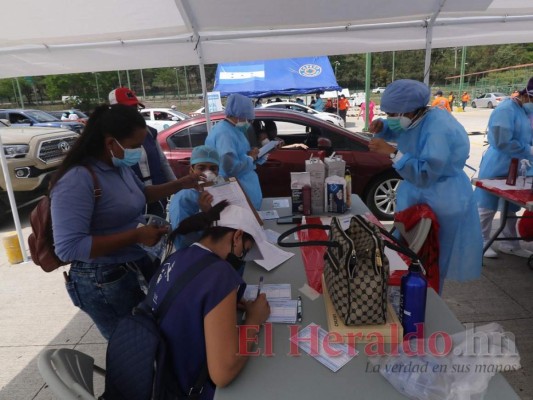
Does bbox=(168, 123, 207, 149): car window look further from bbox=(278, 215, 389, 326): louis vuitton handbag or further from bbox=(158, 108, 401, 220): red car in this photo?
bbox=(278, 215, 389, 326): louis vuitton handbag

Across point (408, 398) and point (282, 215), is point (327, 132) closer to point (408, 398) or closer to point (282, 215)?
point (282, 215)

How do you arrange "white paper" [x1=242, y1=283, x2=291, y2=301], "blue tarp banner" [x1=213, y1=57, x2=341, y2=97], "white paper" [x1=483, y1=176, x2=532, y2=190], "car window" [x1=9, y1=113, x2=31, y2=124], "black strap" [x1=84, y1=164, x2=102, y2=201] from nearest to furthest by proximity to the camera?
"black strap" [x1=84, y1=164, x2=102, y2=201] → "white paper" [x1=242, y1=283, x2=291, y2=301] → "white paper" [x1=483, y1=176, x2=532, y2=190] → "blue tarp banner" [x1=213, y1=57, x2=341, y2=97] → "car window" [x1=9, y1=113, x2=31, y2=124]

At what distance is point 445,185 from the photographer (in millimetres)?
2297

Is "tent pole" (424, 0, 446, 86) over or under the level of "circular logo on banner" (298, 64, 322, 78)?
under

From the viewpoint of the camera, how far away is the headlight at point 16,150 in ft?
18.5

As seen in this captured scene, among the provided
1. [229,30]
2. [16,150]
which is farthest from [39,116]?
[229,30]

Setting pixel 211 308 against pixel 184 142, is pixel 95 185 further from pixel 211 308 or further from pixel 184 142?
pixel 184 142

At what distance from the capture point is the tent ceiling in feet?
9.53

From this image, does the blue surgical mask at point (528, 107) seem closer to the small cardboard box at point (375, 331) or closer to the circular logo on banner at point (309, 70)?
the small cardboard box at point (375, 331)

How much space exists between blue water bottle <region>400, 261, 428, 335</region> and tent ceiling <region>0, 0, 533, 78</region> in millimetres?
2429

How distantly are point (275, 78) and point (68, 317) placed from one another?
31.2 feet

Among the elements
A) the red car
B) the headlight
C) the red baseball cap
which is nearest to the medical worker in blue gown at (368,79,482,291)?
the red baseball cap

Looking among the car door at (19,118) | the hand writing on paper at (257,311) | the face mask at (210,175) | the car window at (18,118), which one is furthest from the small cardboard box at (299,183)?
the car window at (18,118)

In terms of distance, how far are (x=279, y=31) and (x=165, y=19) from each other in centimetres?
110
